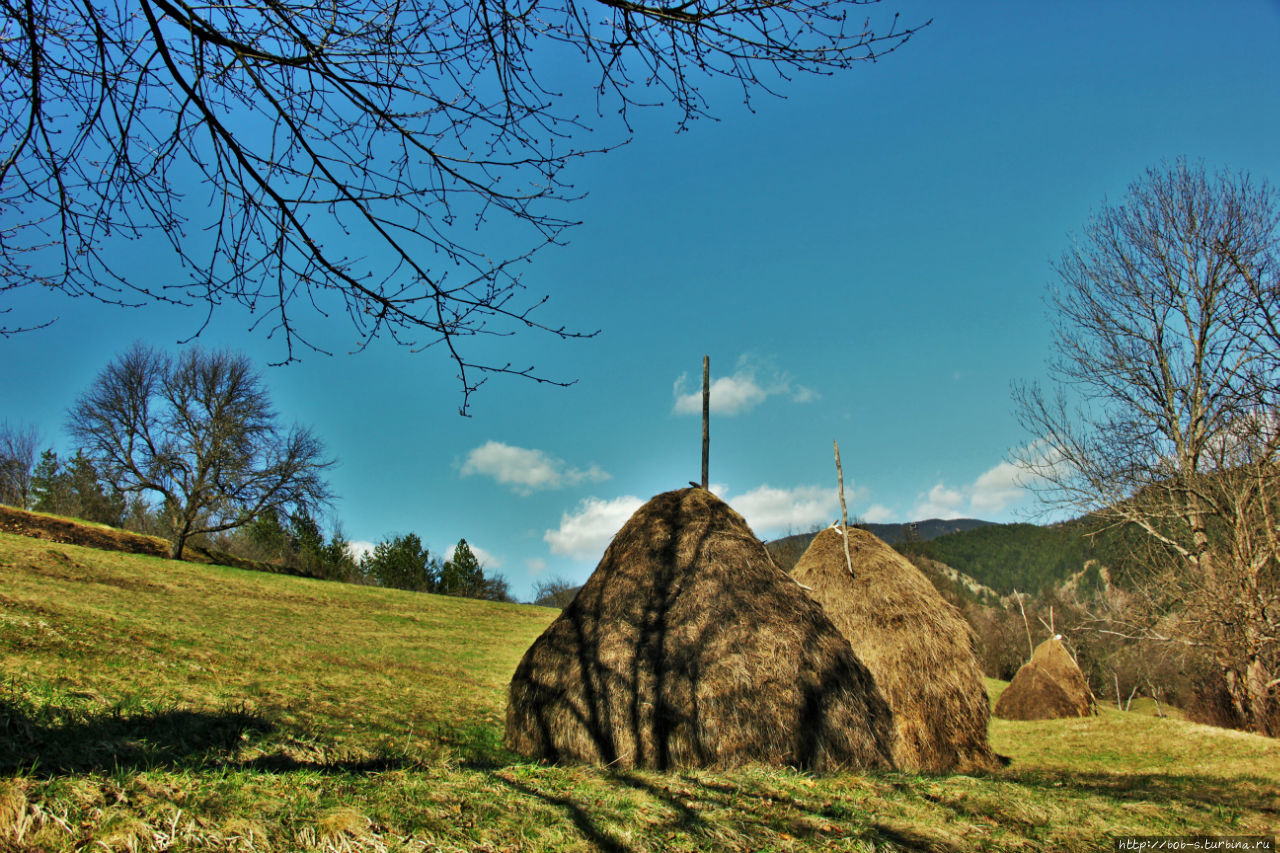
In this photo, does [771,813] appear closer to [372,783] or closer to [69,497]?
[372,783]

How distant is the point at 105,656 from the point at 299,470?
2311 cm

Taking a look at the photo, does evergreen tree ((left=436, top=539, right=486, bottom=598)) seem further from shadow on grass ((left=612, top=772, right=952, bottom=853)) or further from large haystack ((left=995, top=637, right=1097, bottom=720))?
shadow on grass ((left=612, top=772, right=952, bottom=853))

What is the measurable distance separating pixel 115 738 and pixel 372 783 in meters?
1.80

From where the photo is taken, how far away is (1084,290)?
58.9ft

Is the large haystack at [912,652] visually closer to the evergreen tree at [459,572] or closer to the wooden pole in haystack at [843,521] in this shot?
the wooden pole in haystack at [843,521]

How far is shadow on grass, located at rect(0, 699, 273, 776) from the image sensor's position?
3164 millimetres

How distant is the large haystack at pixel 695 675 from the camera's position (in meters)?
6.27

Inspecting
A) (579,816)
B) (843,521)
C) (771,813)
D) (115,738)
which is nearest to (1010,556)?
(843,521)

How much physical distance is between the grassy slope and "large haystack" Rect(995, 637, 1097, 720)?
28.3ft

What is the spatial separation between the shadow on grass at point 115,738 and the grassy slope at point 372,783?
0.07ft

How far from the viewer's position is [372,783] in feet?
10.7

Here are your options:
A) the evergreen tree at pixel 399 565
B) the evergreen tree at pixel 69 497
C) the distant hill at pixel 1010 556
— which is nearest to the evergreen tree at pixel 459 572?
the evergreen tree at pixel 399 565

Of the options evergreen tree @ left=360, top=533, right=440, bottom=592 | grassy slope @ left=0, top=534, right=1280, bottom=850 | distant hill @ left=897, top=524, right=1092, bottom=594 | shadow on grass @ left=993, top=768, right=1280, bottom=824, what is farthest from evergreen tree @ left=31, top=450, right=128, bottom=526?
distant hill @ left=897, top=524, right=1092, bottom=594

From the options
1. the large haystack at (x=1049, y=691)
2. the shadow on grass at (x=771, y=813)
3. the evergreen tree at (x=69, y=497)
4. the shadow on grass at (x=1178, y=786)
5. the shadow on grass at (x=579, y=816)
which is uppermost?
the evergreen tree at (x=69, y=497)
